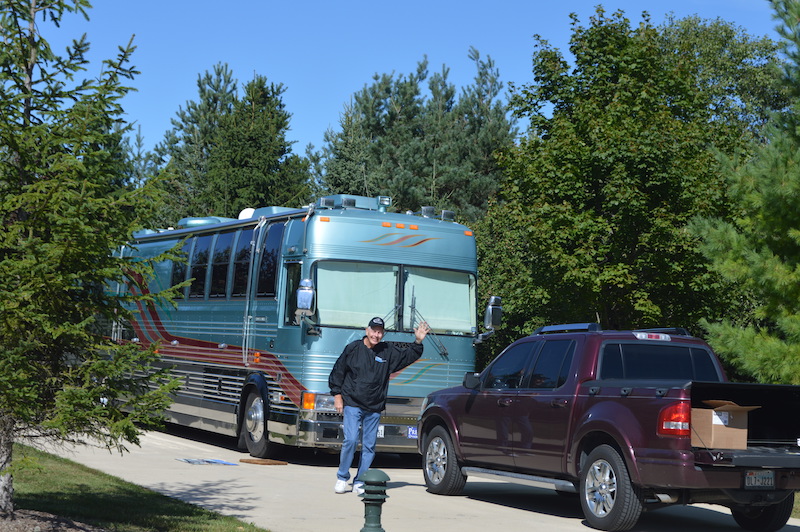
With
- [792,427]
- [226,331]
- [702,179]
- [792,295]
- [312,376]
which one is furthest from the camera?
[702,179]

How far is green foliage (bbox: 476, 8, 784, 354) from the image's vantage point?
2572 centimetres

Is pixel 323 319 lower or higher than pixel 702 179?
lower

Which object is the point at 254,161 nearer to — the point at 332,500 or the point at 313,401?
the point at 313,401

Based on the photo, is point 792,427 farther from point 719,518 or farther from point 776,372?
point 776,372

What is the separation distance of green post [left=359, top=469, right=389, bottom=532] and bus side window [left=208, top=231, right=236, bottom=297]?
1188 cm

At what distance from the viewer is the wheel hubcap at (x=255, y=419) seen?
17.4 meters

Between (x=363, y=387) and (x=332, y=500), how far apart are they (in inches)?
54.5

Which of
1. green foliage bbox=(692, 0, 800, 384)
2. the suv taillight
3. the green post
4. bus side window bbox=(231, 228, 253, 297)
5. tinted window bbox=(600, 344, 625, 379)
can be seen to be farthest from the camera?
bus side window bbox=(231, 228, 253, 297)

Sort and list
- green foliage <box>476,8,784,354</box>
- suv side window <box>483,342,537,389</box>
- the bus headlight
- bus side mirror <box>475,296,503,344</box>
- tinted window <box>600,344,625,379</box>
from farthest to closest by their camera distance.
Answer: green foliage <box>476,8,784,354</box> < bus side mirror <box>475,296,503,344</box> < the bus headlight < suv side window <box>483,342,537,389</box> < tinted window <box>600,344,625,379</box>

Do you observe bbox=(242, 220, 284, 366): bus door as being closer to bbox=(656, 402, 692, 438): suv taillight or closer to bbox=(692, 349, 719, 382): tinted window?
bbox=(692, 349, 719, 382): tinted window

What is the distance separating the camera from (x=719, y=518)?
12.5 metres

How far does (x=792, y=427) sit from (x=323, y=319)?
7332mm

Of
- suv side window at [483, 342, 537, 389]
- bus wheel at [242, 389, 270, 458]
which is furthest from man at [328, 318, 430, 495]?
bus wheel at [242, 389, 270, 458]

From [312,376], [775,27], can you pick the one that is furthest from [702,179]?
[312,376]
